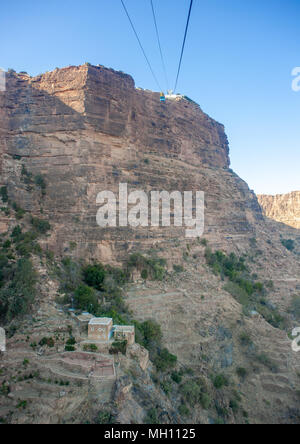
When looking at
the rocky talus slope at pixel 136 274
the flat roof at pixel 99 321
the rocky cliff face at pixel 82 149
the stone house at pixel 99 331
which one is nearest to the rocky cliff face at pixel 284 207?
the rocky talus slope at pixel 136 274

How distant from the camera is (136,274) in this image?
19250mm

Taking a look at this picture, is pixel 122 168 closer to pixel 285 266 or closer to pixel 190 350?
pixel 190 350

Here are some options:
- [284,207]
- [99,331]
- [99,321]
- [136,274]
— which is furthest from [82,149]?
[284,207]

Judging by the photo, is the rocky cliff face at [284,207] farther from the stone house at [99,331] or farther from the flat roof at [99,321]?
the stone house at [99,331]

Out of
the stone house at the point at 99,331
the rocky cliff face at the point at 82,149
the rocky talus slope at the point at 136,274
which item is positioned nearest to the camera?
the rocky talus slope at the point at 136,274

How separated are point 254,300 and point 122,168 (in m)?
15.7

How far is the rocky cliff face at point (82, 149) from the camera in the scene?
19016 millimetres

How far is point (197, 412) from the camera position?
12.8 meters

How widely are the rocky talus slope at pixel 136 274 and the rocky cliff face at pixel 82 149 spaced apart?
8 centimetres

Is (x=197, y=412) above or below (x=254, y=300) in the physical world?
below

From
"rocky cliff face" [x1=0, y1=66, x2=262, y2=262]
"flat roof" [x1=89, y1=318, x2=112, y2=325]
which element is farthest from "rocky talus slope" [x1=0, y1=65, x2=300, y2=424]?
"flat roof" [x1=89, y1=318, x2=112, y2=325]

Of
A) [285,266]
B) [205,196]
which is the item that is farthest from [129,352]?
[285,266]

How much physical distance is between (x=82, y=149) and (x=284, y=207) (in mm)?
44806
